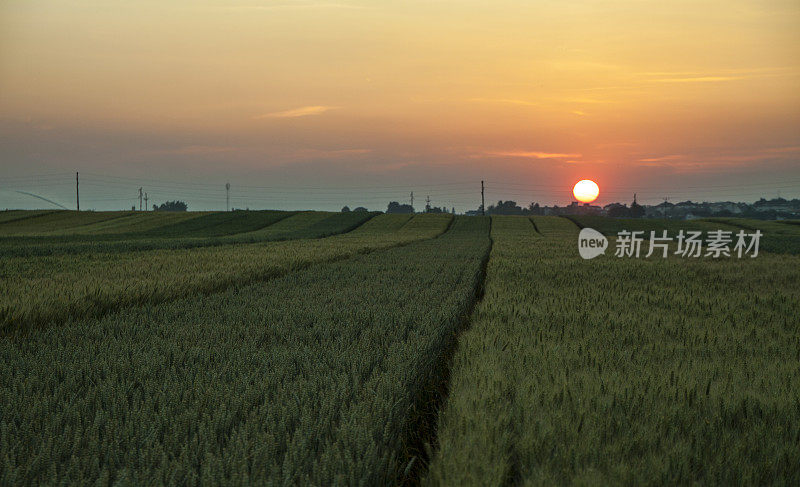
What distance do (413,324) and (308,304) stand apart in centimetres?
227

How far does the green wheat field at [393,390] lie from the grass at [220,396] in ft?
0.06

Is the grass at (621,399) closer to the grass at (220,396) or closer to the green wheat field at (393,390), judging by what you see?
the green wheat field at (393,390)

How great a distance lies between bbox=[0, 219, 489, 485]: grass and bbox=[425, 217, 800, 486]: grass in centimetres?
51

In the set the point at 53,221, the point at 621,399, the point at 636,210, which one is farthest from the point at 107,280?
the point at 636,210

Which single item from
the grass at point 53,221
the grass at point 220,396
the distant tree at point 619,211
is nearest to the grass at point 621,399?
the grass at point 220,396

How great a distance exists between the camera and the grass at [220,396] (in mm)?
2850

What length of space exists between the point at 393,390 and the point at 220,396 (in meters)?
1.20

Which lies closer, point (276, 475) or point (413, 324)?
point (276, 475)

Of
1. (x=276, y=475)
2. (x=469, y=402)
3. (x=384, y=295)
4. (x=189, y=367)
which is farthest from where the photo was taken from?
(x=384, y=295)

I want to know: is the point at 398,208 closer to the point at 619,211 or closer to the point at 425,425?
the point at 619,211

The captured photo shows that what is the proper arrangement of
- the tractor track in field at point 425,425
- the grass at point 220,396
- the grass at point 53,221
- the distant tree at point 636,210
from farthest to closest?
the distant tree at point 636,210 < the grass at point 53,221 < the tractor track in field at point 425,425 < the grass at point 220,396

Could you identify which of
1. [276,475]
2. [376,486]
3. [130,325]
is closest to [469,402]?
[376,486]

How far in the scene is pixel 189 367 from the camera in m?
4.77

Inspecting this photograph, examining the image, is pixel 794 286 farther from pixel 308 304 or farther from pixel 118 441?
pixel 118 441
